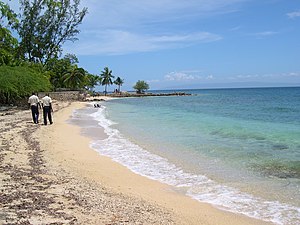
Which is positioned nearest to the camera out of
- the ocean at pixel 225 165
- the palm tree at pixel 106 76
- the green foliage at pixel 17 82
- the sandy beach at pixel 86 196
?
the sandy beach at pixel 86 196

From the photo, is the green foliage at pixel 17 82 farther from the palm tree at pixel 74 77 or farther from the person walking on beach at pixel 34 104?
the palm tree at pixel 74 77

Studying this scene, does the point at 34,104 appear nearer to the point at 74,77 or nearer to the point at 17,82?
the point at 17,82

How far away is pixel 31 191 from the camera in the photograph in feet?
19.2

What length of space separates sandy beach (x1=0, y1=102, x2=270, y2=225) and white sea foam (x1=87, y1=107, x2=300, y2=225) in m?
0.31

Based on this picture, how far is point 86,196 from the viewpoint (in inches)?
229

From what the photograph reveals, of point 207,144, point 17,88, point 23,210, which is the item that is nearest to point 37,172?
point 23,210

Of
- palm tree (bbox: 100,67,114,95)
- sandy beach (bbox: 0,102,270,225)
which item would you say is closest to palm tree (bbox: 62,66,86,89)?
palm tree (bbox: 100,67,114,95)

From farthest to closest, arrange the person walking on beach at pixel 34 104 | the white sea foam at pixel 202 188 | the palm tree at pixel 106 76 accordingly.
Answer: the palm tree at pixel 106 76, the person walking on beach at pixel 34 104, the white sea foam at pixel 202 188

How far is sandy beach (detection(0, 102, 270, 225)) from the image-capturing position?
4820 millimetres

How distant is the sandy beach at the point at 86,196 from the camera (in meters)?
4.82

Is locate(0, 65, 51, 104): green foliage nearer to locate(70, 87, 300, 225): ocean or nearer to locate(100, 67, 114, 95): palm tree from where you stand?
locate(70, 87, 300, 225): ocean

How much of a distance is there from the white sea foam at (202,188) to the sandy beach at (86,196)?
12.1 inches

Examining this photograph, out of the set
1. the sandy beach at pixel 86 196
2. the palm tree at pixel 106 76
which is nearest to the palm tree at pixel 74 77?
the palm tree at pixel 106 76

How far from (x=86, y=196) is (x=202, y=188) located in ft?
8.32
